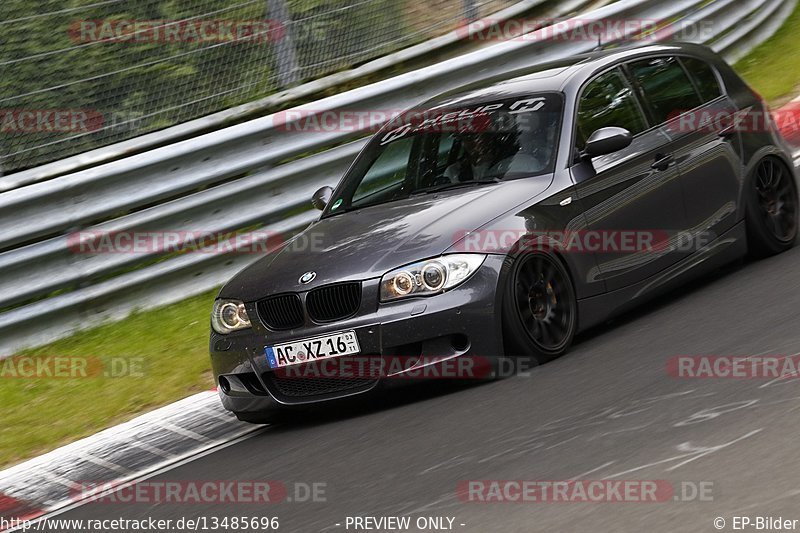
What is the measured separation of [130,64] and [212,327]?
11.0ft

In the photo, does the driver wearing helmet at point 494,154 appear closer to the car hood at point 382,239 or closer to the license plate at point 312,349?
the car hood at point 382,239

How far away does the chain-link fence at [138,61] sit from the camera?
9.16 meters

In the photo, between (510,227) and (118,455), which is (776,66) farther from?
(118,455)

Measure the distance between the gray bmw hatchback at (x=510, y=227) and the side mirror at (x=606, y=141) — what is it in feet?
0.04

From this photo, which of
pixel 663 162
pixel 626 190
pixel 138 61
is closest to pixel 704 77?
pixel 663 162

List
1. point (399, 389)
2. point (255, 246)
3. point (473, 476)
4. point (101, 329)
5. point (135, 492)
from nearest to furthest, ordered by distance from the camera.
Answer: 1. point (473, 476)
2. point (135, 492)
3. point (399, 389)
4. point (101, 329)
5. point (255, 246)

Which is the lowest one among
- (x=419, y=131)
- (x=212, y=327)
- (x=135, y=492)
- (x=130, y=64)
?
(x=135, y=492)

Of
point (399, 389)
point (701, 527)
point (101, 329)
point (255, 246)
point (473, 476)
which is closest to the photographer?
point (701, 527)

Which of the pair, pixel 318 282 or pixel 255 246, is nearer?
pixel 318 282

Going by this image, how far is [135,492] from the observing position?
6094 mm

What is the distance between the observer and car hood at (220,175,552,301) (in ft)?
21.1

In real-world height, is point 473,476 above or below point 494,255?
below

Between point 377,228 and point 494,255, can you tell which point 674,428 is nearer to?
point 494,255

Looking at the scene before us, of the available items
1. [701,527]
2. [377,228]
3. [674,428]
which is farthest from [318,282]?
[701,527]
